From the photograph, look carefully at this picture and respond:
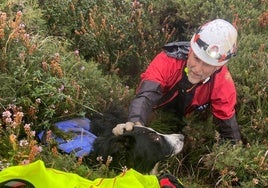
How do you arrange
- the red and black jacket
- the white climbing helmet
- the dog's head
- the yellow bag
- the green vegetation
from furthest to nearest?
1. the red and black jacket
2. the white climbing helmet
3. the green vegetation
4. the dog's head
5. the yellow bag

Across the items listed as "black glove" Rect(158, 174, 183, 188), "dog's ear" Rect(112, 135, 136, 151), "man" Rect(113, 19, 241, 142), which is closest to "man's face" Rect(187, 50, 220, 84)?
"man" Rect(113, 19, 241, 142)

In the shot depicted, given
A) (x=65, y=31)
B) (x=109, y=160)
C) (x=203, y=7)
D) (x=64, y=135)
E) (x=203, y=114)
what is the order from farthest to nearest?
1. (x=203, y=7)
2. (x=65, y=31)
3. (x=203, y=114)
4. (x=64, y=135)
5. (x=109, y=160)

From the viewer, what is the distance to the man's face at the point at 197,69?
446cm

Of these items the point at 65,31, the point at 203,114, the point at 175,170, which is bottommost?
the point at 175,170

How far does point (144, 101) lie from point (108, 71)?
138 centimetres

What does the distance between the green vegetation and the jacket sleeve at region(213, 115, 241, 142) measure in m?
0.11

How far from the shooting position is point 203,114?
5.00 m

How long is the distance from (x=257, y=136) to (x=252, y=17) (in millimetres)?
2057

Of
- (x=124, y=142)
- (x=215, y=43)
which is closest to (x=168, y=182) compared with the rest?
(x=124, y=142)

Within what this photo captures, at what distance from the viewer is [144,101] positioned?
4457mm

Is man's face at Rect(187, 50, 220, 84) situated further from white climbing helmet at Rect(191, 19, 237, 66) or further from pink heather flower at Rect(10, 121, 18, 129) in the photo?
pink heather flower at Rect(10, 121, 18, 129)

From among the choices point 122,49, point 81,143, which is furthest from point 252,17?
point 81,143

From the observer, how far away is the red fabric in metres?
4.66

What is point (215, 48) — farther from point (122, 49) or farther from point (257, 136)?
point (122, 49)
